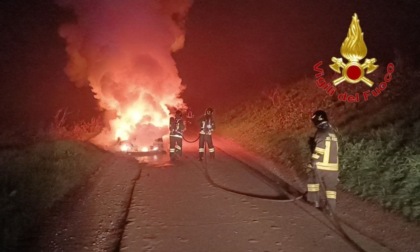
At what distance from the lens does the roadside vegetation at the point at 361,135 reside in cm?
687

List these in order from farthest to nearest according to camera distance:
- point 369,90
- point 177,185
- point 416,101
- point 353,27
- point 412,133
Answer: point 369,90 → point 353,27 → point 416,101 → point 177,185 → point 412,133

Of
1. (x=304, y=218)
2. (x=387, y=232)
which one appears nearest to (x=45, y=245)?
(x=304, y=218)

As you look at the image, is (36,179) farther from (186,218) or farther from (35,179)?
(186,218)

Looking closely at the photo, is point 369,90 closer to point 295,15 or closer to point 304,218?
point 304,218

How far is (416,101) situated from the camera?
32.5 ft

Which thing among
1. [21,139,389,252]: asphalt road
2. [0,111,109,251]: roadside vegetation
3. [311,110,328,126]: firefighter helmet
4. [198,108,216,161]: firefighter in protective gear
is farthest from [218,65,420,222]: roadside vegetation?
[0,111,109,251]: roadside vegetation

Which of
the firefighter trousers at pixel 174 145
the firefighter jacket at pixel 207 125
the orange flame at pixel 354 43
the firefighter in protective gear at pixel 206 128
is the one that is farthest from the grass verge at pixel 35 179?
the orange flame at pixel 354 43

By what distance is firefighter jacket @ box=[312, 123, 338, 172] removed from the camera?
6.61 meters

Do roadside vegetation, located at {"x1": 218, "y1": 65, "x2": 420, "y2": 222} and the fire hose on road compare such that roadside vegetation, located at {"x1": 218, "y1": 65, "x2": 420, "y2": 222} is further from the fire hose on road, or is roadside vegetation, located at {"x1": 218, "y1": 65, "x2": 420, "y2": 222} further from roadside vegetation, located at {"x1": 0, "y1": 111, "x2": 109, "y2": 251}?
roadside vegetation, located at {"x1": 0, "y1": 111, "x2": 109, "y2": 251}

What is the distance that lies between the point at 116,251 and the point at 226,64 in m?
40.0

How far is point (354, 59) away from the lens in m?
13.3

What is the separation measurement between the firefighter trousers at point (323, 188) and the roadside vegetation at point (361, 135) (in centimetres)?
91

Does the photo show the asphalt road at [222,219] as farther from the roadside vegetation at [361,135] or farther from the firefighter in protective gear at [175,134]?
the firefighter in protective gear at [175,134]

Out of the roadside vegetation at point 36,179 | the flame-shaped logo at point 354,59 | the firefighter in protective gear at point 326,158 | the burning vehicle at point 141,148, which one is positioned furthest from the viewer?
the burning vehicle at point 141,148
